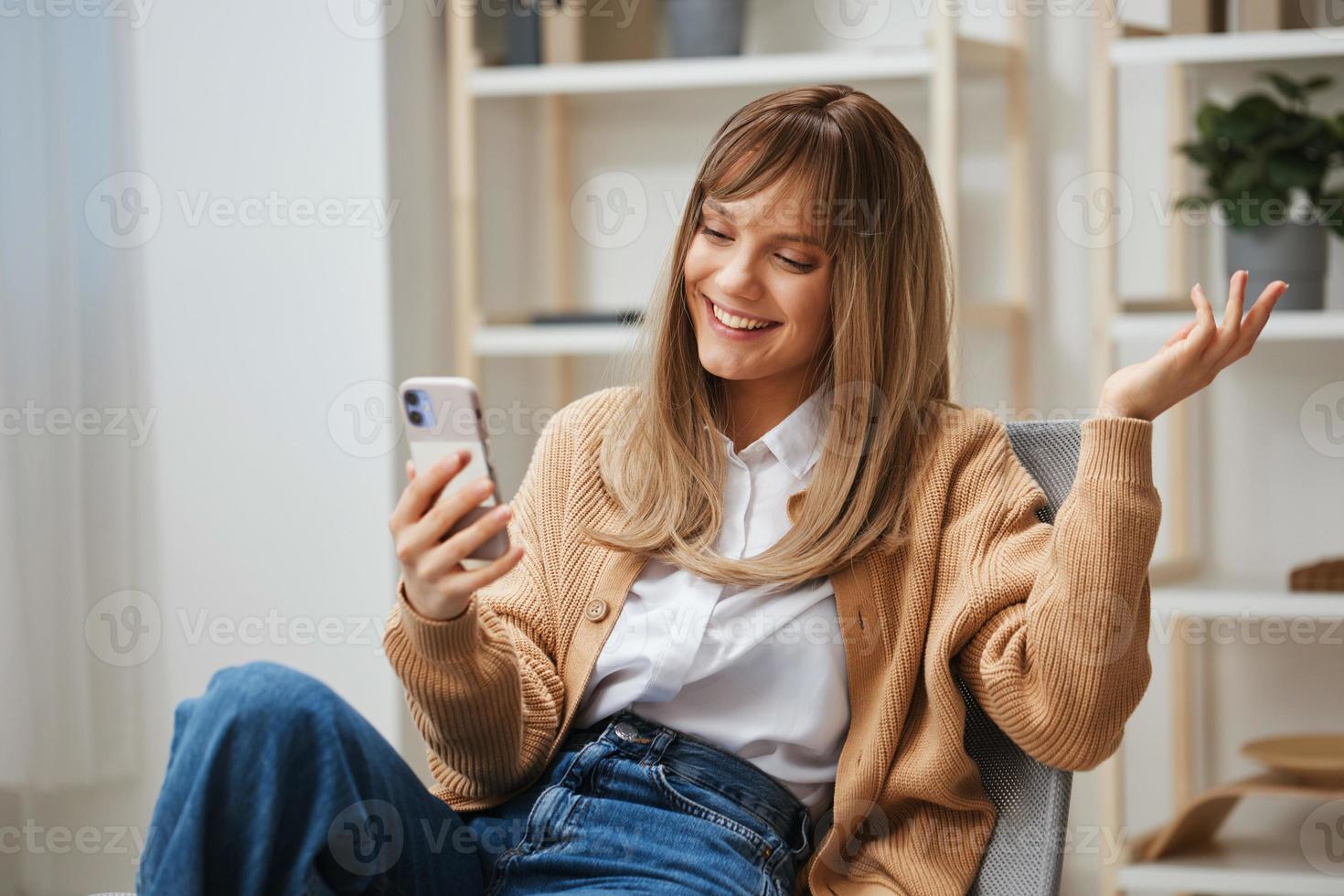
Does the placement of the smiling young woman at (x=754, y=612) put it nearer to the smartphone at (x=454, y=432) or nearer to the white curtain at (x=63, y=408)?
the smartphone at (x=454, y=432)

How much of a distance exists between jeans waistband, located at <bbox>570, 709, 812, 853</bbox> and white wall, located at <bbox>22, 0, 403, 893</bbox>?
3.33 ft

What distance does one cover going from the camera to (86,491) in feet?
6.60

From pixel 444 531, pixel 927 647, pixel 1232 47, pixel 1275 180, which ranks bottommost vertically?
pixel 927 647

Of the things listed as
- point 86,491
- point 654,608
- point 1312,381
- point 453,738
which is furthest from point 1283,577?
point 86,491

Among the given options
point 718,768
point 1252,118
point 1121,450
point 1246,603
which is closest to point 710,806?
point 718,768

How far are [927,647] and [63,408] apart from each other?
4.30 feet

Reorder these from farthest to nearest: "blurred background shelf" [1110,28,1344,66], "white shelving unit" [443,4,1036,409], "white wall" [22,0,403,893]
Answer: "white wall" [22,0,403,893] → "white shelving unit" [443,4,1036,409] → "blurred background shelf" [1110,28,1344,66]

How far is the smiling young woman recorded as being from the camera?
40.1 inches

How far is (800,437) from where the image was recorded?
51.1 inches

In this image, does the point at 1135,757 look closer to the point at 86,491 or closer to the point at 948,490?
the point at 948,490

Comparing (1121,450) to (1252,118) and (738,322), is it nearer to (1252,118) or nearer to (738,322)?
(738,322)

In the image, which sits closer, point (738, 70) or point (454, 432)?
point (454, 432)

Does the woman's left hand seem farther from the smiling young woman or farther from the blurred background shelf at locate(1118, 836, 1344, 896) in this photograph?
the blurred background shelf at locate(1118, 836, 1344, 896)

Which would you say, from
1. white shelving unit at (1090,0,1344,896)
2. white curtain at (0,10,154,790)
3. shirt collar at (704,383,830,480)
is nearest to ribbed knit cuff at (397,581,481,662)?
shirt collar at (704,383,830,480)
